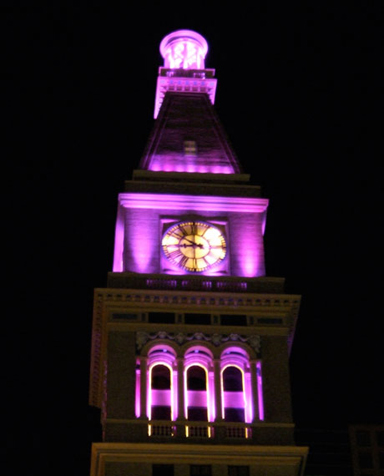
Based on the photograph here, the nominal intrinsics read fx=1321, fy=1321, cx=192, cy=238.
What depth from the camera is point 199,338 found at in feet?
213

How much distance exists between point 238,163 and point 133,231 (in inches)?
372

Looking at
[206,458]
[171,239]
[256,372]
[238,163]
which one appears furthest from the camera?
[238,163]

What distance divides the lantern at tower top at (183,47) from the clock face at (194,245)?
19.7m

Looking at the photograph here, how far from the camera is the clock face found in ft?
227

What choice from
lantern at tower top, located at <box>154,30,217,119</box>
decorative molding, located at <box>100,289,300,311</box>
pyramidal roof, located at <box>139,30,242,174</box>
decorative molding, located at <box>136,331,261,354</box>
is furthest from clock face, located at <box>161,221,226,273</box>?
lantern at tower top, located at <box>154,30,217,119</box>

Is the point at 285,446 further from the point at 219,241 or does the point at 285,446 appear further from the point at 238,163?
the point at 238,163

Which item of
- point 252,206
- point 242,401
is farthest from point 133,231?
point 242,401

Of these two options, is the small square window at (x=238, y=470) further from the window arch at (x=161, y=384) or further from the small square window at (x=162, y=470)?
the window arch at (x=161, y=384)

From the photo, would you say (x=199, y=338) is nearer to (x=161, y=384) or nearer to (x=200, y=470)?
(x=161, y=384)

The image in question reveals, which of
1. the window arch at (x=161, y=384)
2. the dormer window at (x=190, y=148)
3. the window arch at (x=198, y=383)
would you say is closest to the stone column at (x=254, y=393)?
the window arch at (x=198, y=383)

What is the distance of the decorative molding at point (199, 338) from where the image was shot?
64.5 meters

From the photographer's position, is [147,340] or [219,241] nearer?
[147,340]

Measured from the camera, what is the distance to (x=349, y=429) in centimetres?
6500

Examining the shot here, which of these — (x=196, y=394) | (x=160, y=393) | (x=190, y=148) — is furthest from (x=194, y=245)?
(x=160, y=393)
